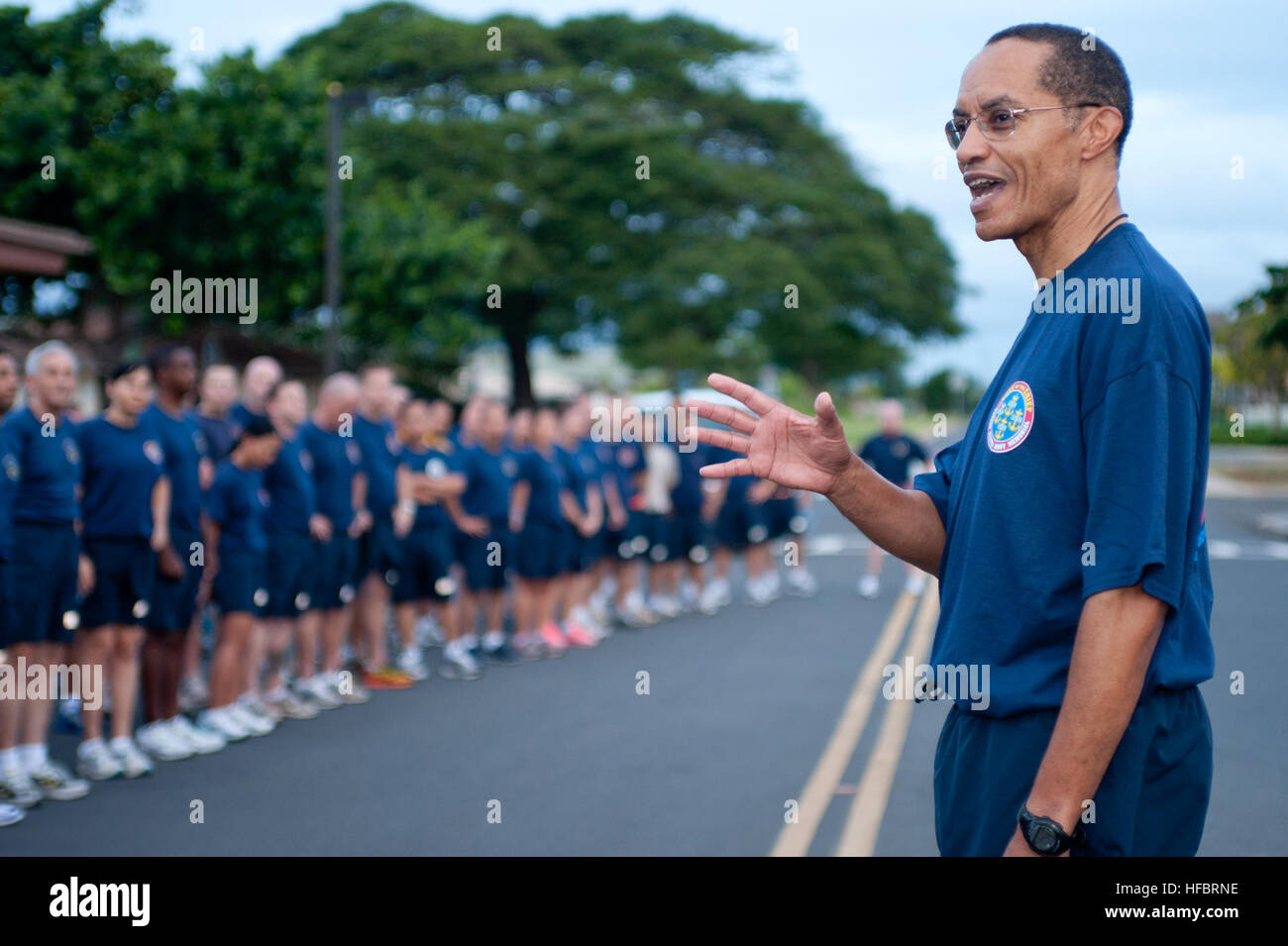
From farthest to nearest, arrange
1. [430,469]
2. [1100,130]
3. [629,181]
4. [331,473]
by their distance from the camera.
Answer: [629,181] → [430,469] → [331,473] → [1100,130]

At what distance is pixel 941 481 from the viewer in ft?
8.80

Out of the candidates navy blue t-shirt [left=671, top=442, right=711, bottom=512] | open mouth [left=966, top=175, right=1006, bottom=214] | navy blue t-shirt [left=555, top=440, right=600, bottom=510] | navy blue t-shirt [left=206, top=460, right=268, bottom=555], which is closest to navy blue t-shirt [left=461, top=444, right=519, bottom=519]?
navy blue t-shirt [left=555, top=440, right=600, bottom=510]

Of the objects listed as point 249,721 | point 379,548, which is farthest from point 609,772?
point 379,548

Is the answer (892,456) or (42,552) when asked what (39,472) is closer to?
(42,552)

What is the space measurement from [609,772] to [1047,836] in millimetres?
5288

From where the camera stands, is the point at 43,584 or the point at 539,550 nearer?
the point at 43,584

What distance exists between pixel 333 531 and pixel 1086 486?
780cm

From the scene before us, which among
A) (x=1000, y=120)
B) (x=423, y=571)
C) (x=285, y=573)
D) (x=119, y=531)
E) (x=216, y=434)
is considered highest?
(x=1000, y=120)

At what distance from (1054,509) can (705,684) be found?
790 centimetres

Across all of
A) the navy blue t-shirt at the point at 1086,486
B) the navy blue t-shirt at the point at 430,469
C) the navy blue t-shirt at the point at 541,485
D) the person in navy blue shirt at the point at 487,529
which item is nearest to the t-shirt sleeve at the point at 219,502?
the navy blue t-shirt at the point at 430,469

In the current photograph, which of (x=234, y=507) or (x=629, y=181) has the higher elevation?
(x=629, y=181)

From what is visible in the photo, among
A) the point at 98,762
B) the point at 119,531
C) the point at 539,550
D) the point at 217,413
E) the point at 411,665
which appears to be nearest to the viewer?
the point at 98,762

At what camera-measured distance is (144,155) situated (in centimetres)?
2098

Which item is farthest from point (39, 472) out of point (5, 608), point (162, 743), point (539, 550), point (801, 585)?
point (801, 585)
